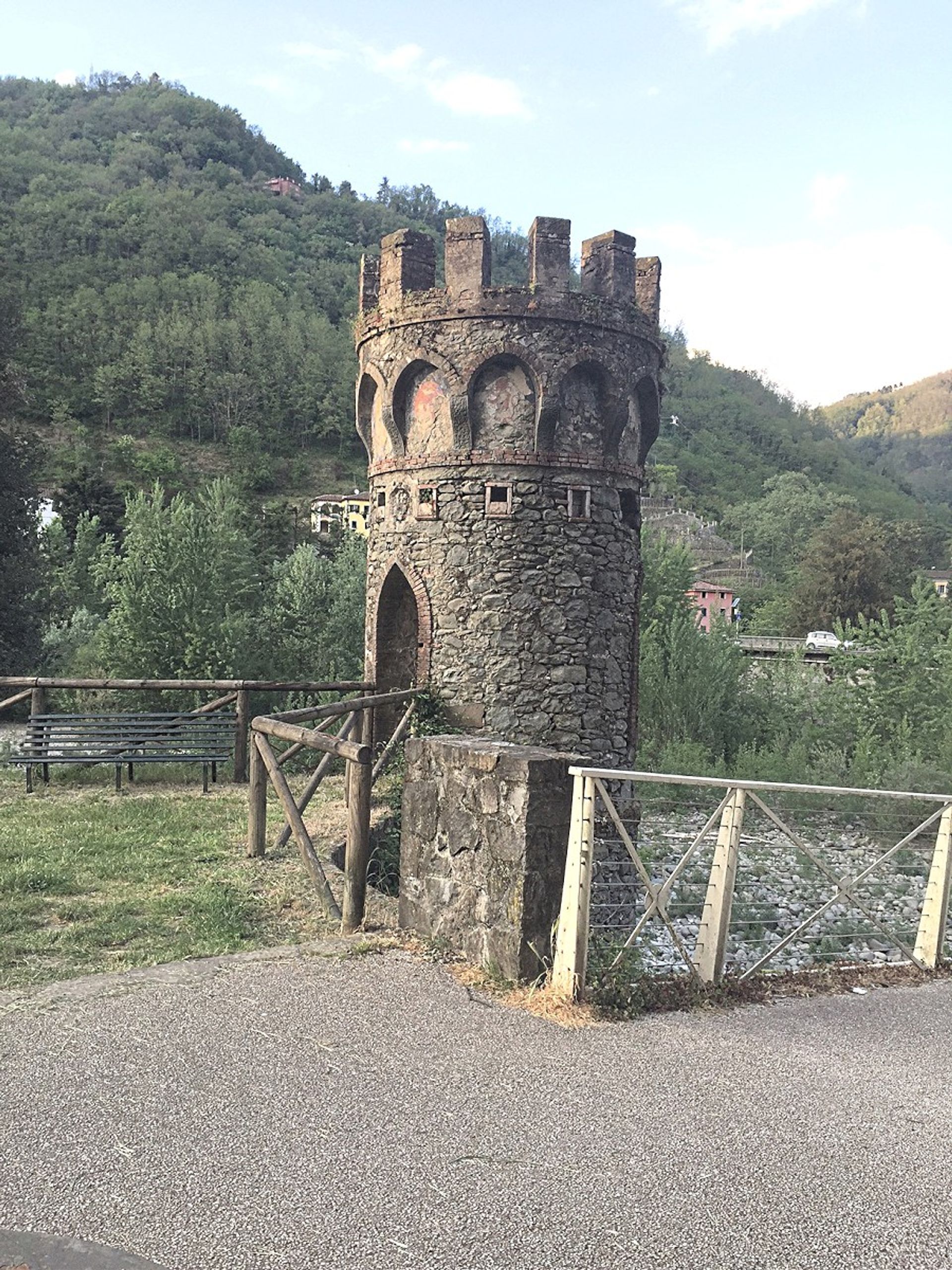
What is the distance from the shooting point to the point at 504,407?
383 inches

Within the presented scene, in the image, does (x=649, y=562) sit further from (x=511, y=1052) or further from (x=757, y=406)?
(x=757, y=406)

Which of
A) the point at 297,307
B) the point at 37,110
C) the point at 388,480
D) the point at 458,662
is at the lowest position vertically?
the point at 458,662

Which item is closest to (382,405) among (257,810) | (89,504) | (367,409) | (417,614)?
(367,409)

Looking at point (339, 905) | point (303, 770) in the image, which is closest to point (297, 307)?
point (303, 770)

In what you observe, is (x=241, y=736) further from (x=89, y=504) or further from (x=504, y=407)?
(x=89, y=504)

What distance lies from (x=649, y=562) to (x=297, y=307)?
73.0 meters

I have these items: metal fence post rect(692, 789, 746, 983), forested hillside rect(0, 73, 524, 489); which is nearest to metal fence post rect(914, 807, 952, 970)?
metal fence post rect(692, 789, 746, 983)

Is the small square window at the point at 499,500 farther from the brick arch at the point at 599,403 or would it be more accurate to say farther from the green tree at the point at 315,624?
the green tree at the point at 315,624

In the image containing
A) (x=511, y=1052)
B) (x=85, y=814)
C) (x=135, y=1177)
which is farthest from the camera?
(x=85, y=814)

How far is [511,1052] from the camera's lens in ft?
13.2

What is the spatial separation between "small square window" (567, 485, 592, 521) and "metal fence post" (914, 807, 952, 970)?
5.19 meters

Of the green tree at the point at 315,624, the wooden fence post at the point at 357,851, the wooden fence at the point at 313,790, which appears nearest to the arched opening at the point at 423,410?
the wooden fence at the point at 313,790

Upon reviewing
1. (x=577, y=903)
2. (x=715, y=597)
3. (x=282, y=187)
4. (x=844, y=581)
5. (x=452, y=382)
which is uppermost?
(x=282, y=187)

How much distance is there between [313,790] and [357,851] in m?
3.06
